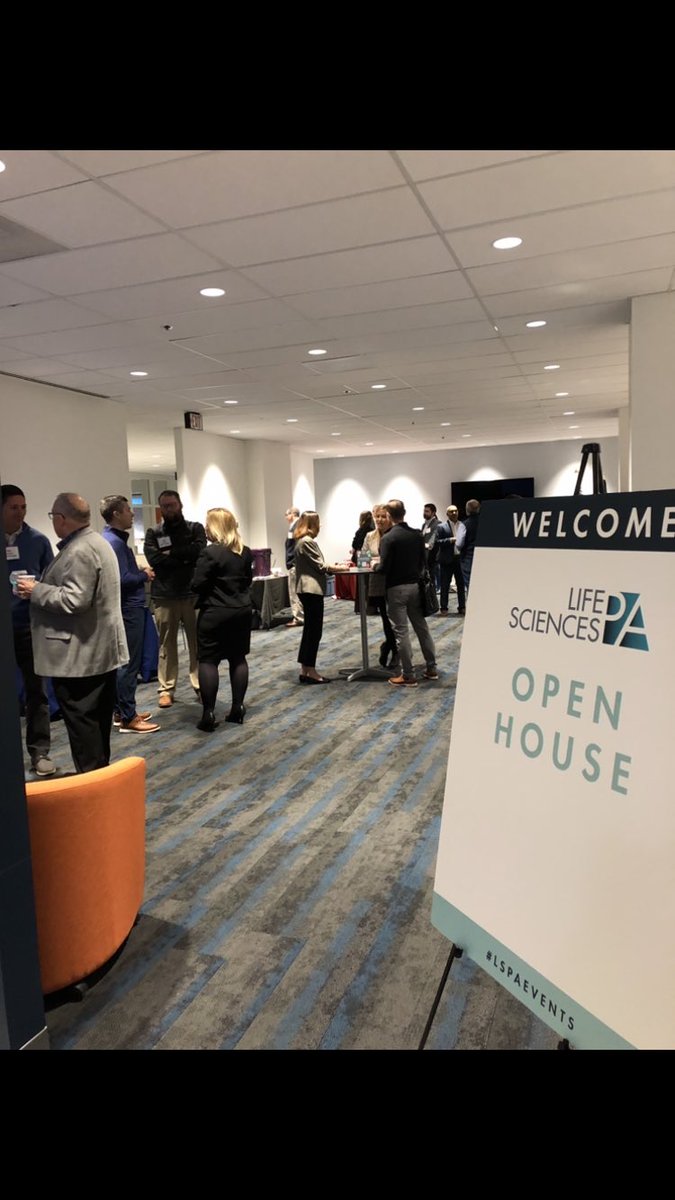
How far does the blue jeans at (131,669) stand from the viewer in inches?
197

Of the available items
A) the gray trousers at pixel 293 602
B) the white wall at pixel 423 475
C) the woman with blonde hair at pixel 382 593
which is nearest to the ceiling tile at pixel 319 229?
the woman with blonde hair at pixel 382 593

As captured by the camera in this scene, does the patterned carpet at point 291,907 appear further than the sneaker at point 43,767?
No

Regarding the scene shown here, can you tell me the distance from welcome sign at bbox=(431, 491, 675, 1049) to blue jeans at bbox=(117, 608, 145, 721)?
375cm

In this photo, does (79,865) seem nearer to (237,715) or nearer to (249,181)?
(249,181)

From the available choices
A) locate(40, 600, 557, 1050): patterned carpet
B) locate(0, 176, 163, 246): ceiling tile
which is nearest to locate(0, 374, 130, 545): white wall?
locate(40, 600, 557, 1050): patterned carpet

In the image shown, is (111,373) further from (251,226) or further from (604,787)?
(604,787)

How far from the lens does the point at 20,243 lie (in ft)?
12.1

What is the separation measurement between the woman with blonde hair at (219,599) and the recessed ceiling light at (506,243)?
2.25 m

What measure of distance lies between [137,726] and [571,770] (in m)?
4.13

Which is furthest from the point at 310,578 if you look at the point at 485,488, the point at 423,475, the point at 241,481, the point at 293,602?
the point at 423,475

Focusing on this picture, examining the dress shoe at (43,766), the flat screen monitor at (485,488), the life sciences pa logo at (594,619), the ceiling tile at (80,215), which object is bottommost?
the dress shoe at (43,766)

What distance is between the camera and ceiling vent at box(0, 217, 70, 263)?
11.5 feet

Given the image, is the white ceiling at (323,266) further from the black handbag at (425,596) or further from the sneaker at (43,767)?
the sneaker at (43,767)
